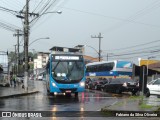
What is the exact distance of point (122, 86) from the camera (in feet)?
120

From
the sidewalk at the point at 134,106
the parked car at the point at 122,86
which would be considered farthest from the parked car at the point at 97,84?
the sidewalk at the point at 134,106

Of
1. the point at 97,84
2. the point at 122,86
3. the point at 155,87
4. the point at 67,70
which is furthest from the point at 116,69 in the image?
the point at 67,70

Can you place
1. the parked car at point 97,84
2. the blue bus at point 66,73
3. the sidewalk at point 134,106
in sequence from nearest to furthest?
the sidewalk at point 134,106 < the blue bus at point 66,73 < the parked car at point 97,84

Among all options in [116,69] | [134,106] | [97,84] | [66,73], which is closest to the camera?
[134,106]

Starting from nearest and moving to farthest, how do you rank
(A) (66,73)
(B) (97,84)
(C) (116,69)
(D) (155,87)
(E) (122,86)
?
(A) (66,73) < (D) (155,87) < (E) (122,86) < (B) (97,84) < (C) (116,69)

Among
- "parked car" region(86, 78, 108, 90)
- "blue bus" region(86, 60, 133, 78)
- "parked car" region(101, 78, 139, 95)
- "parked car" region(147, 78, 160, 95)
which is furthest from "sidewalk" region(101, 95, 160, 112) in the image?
"blue bus" region(86, 60, 133, 78)

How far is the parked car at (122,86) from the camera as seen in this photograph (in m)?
35.8

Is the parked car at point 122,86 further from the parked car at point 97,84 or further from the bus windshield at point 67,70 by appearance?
the parked car at point 97,84

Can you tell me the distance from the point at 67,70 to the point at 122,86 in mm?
9118

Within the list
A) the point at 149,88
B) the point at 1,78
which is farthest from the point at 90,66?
the point at 149,88

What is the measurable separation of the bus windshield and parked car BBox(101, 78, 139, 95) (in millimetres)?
7987

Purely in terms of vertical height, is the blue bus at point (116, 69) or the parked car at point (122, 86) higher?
the blue bus at point (116, 69)

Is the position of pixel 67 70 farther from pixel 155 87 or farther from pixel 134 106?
pixel 134 106

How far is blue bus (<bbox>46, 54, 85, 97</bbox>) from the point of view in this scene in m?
29.1
